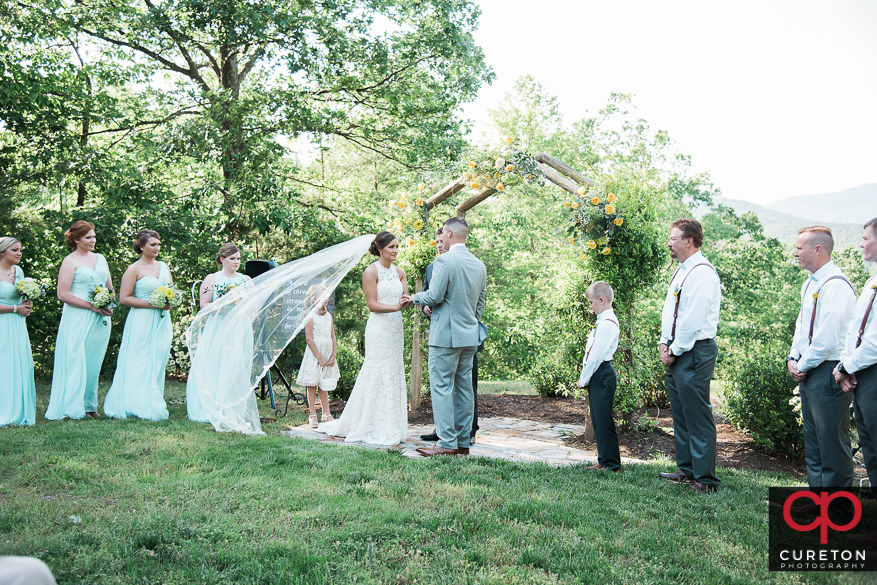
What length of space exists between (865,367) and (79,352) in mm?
7897

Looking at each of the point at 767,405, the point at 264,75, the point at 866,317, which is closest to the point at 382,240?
the point at 866,317

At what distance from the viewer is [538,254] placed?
77.7 ft

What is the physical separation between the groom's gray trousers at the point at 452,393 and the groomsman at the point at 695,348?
193cm

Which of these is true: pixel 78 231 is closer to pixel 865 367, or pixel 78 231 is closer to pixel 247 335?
pixel 247 335

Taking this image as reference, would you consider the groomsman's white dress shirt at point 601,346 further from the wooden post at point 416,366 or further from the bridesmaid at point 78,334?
the bridesmaid at point 78,334

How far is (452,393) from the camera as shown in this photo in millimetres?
5715

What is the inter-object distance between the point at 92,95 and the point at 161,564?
444 inches

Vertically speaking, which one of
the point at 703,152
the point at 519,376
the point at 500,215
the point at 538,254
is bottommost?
the point at 519,376

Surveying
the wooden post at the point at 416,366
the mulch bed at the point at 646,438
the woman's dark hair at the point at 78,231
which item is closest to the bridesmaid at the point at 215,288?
the woman's dark hair at the point at 78,231

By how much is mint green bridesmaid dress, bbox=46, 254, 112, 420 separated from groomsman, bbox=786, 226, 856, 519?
24.5 ft

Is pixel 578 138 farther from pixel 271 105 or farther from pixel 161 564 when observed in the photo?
pixel 161 564

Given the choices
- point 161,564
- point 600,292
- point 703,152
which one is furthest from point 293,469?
point 703,152

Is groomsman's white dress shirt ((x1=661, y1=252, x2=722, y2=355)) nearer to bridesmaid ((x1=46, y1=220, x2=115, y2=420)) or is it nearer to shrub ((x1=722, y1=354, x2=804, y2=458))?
shrub ((x1=722, y1=354, x2=804, y2=458))

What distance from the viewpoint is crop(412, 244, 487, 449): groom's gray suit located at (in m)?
5.63
